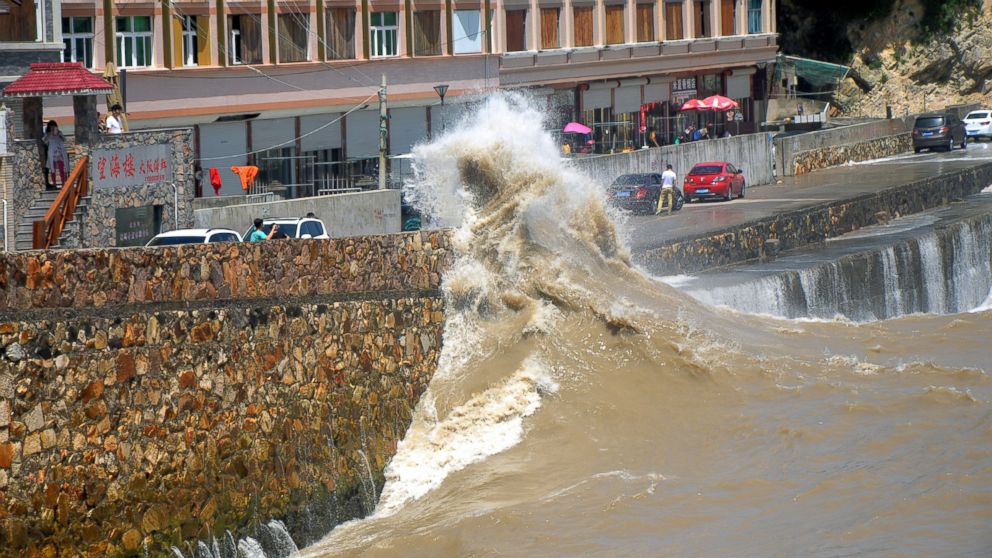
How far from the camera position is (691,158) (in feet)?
158

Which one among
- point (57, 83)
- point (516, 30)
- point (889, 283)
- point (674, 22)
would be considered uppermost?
point (674, 22)

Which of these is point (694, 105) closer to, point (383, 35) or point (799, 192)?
point (799, 192)

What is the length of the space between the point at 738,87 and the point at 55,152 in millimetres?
42315

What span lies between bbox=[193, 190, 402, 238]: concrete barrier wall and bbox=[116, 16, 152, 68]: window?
935cm

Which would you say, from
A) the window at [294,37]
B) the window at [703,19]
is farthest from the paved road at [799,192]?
the window at [294,37]

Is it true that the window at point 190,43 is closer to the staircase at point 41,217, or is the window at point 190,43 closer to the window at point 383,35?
the window at point 383,35

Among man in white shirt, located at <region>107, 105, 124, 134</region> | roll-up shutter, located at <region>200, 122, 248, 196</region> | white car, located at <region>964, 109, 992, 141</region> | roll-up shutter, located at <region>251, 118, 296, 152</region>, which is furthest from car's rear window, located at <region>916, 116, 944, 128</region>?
man in white shirt, located at <region>107, 105, 124, 134</region>

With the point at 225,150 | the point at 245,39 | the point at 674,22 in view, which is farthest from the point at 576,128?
the point at 225,150

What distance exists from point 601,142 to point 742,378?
3204 centimetres

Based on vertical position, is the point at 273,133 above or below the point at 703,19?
below

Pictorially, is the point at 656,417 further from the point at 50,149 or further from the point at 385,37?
the point at 385,37

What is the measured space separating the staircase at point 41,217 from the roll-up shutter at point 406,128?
861 inches

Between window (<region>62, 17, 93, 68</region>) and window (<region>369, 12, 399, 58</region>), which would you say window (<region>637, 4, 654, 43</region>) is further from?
window (<region>62, 17, 93, 68</region>)

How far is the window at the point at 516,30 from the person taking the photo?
Result: 160ft
